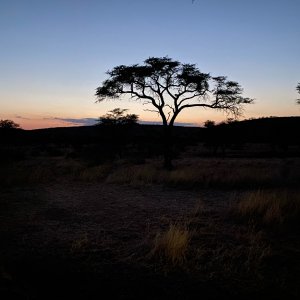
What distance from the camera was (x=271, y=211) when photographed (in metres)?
8.53

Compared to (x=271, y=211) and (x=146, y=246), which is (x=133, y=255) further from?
(x=271, y=211)

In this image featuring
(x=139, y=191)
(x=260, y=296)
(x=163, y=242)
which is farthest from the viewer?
(x=139, y=191)

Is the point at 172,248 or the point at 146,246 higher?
the point at 172,248

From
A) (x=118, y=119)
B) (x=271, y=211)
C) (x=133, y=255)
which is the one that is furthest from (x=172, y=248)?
(x=118, y=119)

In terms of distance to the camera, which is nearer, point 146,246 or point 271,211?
point 146,246

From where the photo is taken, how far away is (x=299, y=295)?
445 cm

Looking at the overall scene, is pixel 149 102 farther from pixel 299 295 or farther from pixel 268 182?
pixel 299 295

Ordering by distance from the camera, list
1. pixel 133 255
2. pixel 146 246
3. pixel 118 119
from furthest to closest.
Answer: pixel 118 119 → pixel 146 246 → pixel 133 255

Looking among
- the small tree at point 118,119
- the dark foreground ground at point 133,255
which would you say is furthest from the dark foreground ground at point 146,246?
the small tree at point 118,119

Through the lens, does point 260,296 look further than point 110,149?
No

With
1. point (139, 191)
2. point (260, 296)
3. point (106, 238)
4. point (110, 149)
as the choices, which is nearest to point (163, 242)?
point (106, 238)

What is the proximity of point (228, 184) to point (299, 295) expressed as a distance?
10.2 m

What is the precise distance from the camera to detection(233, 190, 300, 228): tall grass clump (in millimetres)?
8188

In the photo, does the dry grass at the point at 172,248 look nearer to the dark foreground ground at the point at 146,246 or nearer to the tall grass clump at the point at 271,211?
the dark foreground ground at the point at 146,246
